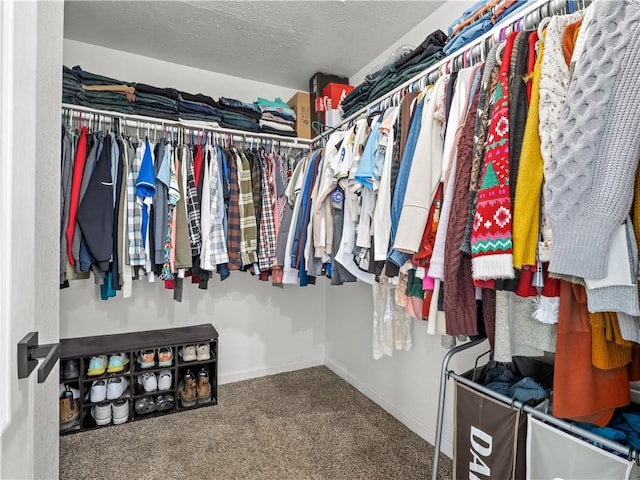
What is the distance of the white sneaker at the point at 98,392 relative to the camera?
6.73 ft

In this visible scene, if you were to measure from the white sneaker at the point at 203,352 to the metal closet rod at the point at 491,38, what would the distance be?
1.97 m

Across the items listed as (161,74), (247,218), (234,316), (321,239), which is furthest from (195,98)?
(234,316)

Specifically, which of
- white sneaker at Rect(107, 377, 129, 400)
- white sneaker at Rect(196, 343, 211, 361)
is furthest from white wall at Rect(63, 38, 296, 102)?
white sneaker at Rect(107, 377, 129, 400)

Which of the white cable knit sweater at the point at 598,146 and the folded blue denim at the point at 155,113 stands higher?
the folded blue denim at the point at 155,113

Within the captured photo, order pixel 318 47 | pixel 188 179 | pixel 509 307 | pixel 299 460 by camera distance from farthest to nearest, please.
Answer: pixel 318 47 → pixel 188 179 → pixel 299 460 → pixel 509 307

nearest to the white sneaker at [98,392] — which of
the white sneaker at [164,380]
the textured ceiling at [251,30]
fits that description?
the white sneaker at [164,380]

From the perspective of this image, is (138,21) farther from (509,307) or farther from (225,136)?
(509,307)

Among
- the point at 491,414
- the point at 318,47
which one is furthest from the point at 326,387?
the point at 318,47

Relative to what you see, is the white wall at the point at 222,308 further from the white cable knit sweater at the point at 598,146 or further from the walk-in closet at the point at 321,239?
the white cable knit sweater at the point at 598,146

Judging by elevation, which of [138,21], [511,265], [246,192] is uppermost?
[138,21]

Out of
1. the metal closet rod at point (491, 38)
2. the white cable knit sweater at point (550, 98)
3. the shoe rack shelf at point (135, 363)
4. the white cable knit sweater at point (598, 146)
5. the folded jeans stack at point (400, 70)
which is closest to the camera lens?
the white cable knit sweater at point (598, 146)

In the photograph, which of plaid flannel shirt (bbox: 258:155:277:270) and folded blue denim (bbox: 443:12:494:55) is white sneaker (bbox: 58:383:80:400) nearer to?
plaid flannel shirt (bbox: 258:155:277:270)

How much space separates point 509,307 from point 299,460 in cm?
144

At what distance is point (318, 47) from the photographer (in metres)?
2.33
